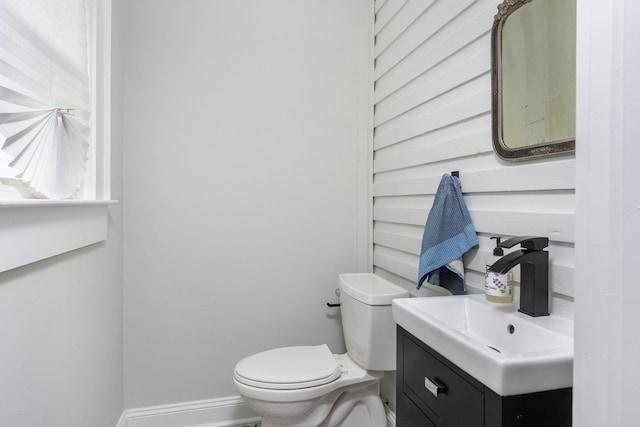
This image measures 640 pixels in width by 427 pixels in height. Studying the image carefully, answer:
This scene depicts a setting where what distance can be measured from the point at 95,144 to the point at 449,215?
1370mm

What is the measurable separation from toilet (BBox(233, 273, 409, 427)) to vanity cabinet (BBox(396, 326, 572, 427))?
442 mm

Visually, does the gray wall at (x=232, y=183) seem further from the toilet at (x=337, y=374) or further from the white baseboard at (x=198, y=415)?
the toilet at (x=337, y=374)

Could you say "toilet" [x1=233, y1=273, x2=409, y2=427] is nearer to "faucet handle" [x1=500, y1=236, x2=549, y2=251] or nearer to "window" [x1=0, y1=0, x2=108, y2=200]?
"faucet handle" [x1=500, y1=236, x2=549, y2=251]

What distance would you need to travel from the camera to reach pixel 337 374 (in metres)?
1.49

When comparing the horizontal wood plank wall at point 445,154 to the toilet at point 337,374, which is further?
the toilet at point 337,374

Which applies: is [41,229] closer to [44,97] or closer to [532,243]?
[44,97]

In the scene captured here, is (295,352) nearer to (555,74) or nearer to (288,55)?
(555,74)

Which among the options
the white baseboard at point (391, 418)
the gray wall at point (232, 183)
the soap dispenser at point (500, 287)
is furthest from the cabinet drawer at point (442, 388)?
the gray wall at point (232, 183)

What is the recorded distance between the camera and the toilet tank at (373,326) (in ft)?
4.91

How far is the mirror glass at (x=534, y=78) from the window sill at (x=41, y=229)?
1277 millimetres

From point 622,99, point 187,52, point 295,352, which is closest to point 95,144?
point 187,52

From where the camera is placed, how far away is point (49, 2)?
952 mm

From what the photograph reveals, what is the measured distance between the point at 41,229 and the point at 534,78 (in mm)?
1386

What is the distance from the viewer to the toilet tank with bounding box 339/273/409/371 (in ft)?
4.91
